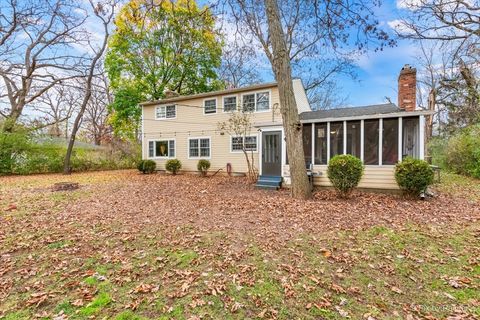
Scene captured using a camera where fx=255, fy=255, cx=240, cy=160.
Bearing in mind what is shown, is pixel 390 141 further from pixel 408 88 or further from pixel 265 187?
pixel 265 187

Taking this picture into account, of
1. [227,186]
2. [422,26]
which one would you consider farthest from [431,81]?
[227,186]

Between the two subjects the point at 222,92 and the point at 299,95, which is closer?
the point at 299,95

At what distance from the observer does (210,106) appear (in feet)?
50.5

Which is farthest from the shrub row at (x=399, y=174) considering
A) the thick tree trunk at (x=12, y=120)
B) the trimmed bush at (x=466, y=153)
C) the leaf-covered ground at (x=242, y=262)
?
the thick tree trunk at (x=12, y=120)

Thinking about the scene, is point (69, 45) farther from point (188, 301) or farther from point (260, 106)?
point (188, 301)

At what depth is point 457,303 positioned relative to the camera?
2850 mm

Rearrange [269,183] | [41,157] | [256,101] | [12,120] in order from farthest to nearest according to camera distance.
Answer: [41,157]
[12,120]
[256,101]
[269,183]

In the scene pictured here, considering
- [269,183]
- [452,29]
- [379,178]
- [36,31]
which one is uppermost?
[452,29]

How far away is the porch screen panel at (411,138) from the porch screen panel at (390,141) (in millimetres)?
226

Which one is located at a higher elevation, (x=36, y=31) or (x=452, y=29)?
(x=452, y=29)

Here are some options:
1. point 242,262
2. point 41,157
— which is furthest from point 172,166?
point 242,262

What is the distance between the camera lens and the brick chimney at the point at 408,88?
9.50 meters

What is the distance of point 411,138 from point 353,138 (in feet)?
5.63

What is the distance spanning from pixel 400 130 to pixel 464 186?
164 inches
